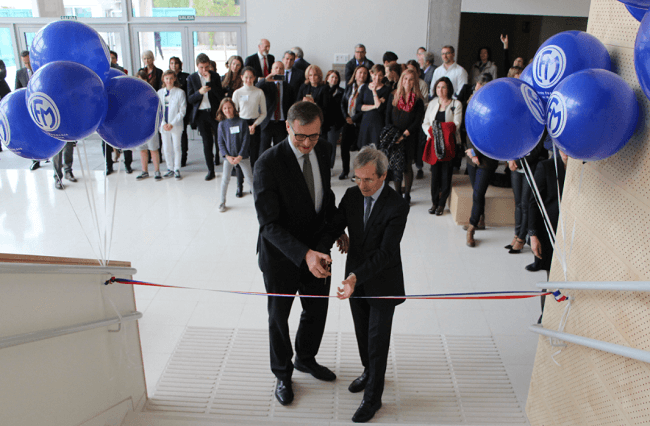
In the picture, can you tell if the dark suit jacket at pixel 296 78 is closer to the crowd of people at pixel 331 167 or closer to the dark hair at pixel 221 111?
the crowd of people at pixel 331 167

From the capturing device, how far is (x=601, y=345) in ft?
7.14

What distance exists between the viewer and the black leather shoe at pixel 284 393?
3.31m

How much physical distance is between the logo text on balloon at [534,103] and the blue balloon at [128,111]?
2.06 m

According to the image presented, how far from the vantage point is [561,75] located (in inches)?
91.7

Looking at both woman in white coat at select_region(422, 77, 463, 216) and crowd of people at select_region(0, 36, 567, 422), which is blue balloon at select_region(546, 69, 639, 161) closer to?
crowd of people at select_region(0, 36, 567, 422)

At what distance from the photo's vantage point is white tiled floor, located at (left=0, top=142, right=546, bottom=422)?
422 centimetres

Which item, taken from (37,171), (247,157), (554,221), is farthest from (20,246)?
(554,221)

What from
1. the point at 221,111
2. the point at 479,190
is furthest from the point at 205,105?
the point at 479,190

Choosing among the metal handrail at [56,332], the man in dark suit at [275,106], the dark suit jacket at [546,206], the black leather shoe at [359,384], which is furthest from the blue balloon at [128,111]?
the man in dark suit at [275,106]

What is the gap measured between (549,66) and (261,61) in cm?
825

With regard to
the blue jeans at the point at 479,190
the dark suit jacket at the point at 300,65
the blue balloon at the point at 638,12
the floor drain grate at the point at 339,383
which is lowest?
the floor drain grate at the point at 339,383

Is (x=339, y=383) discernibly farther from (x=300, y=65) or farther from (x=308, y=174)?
(x=300, y=65)

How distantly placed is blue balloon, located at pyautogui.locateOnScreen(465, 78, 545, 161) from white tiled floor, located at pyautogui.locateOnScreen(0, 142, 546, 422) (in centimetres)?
190

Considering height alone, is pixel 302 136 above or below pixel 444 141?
above
